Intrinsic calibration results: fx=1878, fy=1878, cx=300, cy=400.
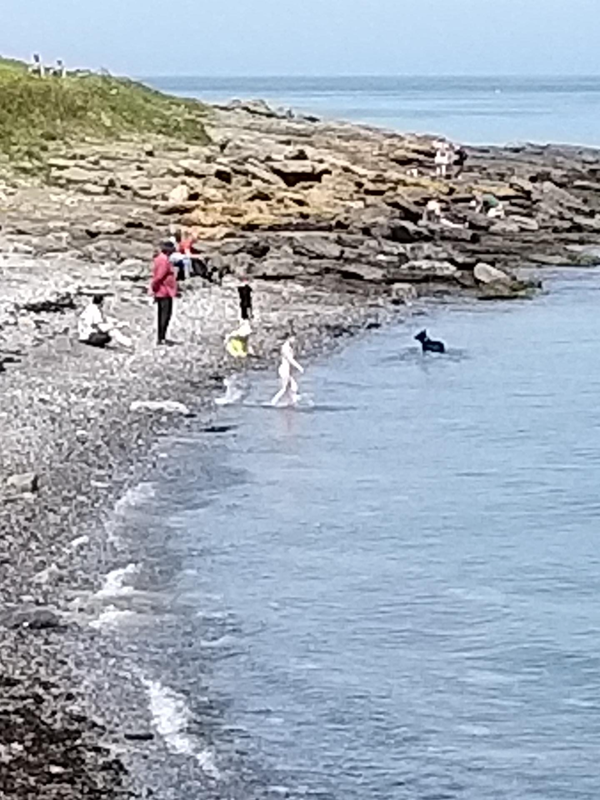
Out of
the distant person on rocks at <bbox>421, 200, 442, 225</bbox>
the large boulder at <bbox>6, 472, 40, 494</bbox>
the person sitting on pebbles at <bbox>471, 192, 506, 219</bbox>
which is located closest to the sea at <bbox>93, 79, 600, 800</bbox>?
the large boulder at <bbox>6, 472, 40, 494</bbox>

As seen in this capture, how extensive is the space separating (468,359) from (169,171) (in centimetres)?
1827

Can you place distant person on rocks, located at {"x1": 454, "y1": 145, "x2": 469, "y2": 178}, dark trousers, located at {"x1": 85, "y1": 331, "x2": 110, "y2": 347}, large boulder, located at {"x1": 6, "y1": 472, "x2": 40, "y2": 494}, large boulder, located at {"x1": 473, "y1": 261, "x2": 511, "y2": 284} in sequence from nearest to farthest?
large boulder, located at {"x1": 6, "y1": 472, "x2": 40, "y2": 494}
dark trousers, located at {"x1": 85, "y1": 331, "x2": 110, "y2": 347}
large boulder, located at {"x1": 473, "y1": 261, "x2": 511, "y2": 284}
distant person on rocks, located at {"x1": 454, "y1": 145, "x2": 469, "y2": 178}

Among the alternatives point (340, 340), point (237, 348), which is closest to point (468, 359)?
point (340, 340)

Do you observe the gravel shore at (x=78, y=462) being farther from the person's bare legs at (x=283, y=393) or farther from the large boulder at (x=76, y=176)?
the large boulder at (x=76, y=176)

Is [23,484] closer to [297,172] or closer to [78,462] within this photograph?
[78,462]

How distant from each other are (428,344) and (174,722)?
20.1 meters

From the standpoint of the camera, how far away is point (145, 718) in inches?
544

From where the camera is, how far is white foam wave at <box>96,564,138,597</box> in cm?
1703

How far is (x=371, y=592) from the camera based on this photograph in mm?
18047

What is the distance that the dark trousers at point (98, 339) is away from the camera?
30000 mm

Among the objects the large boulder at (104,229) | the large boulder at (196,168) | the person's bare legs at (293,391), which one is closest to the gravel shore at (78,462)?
the person's bare legs at (293,391)

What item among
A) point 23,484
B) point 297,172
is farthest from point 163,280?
point 297,172

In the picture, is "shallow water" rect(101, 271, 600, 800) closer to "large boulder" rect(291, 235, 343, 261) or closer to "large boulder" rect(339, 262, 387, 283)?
"large boulder" rect(339, 262, 387, 283)

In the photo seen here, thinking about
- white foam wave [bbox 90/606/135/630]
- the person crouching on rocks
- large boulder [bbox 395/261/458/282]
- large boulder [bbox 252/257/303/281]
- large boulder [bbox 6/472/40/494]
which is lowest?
large boulder [bbox 395/261/458/282]
